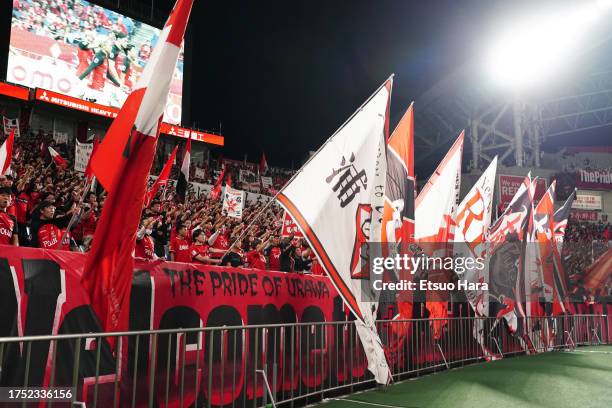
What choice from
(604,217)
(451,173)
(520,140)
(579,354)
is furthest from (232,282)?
(604,217)

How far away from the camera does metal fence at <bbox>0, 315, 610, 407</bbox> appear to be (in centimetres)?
460

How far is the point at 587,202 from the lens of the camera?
45.6m

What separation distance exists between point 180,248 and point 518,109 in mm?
36730

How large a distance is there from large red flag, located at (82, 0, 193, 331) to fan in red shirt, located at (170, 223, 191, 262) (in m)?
5.52

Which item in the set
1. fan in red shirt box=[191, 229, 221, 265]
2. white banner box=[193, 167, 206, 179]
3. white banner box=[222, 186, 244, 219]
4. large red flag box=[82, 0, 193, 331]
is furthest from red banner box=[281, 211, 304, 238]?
white banner box=[193, 167, 206, 179]

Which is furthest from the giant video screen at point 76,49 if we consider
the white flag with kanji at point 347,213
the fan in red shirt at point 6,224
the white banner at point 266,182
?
the white flag with kanji at point 347,213

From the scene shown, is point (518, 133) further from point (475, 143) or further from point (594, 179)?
point (594, 179)

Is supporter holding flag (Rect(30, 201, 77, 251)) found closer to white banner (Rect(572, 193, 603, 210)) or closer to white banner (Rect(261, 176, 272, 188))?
white banner (Rect(261, 176, 272, 188))

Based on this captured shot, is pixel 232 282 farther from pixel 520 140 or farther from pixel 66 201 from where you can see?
pixel 520 140

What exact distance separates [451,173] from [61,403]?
9000 millimetres

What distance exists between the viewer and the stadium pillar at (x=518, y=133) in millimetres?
40672

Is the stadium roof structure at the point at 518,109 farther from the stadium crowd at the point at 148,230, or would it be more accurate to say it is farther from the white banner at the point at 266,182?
the stadium crowd at the point at 148,230

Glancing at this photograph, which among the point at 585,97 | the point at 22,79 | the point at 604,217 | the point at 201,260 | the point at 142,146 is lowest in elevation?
the point at 201,260

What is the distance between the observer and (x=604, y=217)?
45375 mm
